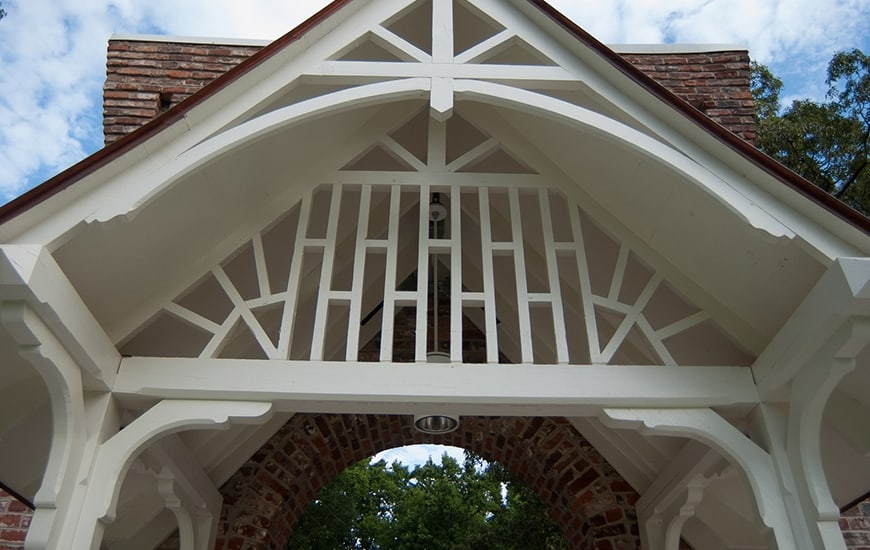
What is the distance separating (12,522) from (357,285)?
3.15 meters

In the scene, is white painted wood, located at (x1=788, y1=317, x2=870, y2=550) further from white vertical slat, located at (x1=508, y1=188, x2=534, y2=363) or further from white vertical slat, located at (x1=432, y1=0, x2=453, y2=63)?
white vertical slat, located at (x1=432, y1=0, x2=453, y2=63)

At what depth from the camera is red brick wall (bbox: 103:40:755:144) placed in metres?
5.54

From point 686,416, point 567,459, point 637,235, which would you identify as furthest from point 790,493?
point 567,459

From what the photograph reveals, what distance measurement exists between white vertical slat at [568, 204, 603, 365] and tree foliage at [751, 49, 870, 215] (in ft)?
34.5

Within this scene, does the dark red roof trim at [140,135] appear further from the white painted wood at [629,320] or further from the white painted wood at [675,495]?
the white painted wood at [675,495]

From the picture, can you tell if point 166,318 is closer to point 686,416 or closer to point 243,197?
Answer: point 243,197

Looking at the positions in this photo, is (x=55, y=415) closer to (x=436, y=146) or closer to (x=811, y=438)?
(x=436, y=146)

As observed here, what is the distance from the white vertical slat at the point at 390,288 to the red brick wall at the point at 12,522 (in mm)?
3030

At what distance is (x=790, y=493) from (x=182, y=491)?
11.1 feet

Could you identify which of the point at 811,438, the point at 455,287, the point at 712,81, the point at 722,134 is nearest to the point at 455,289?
the point at 455,287

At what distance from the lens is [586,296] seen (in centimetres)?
388

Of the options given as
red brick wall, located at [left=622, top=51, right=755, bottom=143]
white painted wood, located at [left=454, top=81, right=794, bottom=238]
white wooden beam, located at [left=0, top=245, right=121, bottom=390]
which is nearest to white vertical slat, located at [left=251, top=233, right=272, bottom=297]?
white wooden beam, located at [left=0, top=245, right=121, bottom=390]

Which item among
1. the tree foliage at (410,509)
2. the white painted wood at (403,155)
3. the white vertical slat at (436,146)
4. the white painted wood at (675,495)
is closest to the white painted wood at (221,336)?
the white painted wood at (403,155)

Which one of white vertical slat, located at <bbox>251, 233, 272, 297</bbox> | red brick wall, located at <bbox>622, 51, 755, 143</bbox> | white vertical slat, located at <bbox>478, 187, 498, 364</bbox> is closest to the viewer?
white vertical slat, located at <bbox>478, 187, 498, 364</bbox>
